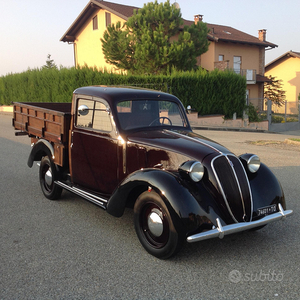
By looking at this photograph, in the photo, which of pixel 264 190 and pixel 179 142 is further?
pixel 179 142

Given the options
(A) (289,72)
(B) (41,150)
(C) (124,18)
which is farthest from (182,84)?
(A) (289,72)

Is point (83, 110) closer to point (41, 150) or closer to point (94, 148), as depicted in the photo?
point (94, 148)

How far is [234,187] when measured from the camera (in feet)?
12.6

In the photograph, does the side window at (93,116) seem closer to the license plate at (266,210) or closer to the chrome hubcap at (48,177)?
the chrome hubcap at (48,177)

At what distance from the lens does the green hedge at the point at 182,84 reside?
21.5 meters

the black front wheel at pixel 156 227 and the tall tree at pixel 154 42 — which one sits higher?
the tall tree at pixel 154 42

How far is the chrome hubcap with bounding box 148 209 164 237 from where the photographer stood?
3.77 meters

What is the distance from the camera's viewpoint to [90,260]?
12.2 ft

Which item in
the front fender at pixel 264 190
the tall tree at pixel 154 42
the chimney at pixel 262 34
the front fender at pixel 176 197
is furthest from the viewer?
the chimney at pixel 262 34

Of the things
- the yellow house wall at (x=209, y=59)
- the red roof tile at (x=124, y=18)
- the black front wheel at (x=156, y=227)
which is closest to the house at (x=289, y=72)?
the red roof tile at (x=124, y=18)

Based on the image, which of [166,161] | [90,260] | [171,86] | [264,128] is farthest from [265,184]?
[264,128]

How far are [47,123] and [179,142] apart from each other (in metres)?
2.69

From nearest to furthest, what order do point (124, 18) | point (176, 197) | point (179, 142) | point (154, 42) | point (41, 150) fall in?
point (176, 197) < point (179, 142) < point (41, 150) < point (154, 42) < point (124, 18)

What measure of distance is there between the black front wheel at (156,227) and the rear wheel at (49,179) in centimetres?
225
